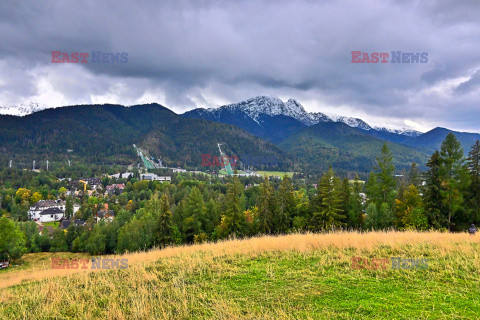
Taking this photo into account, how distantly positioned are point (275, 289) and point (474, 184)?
1228 inches

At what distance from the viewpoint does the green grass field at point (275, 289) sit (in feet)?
15.4

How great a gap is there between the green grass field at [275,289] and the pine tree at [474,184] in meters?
22.7

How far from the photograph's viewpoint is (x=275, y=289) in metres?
5.78

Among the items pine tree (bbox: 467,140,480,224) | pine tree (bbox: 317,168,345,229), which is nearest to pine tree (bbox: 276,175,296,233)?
pine tree (bbox: 317,168,345,229)

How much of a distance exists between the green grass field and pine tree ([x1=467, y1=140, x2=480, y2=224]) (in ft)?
74.6

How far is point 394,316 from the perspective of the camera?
14.2 feet

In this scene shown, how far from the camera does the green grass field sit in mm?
4699

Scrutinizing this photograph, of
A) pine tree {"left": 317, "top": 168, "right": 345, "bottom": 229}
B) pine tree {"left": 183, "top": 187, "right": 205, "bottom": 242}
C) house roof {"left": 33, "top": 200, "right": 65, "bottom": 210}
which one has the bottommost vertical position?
house roof {"left": 33, "top": 200, "right": 65, "bottom": 210}

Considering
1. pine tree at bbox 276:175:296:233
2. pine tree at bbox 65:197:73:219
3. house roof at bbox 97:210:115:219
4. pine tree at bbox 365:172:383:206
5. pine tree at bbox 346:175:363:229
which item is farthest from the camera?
A: pine tree at bbox 65:197:73:219

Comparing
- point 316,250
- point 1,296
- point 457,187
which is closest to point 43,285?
point 1,296

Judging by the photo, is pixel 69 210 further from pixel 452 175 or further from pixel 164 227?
pixel 452 175

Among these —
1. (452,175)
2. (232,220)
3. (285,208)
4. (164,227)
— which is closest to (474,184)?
(452,175)

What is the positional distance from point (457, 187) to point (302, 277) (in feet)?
92.5

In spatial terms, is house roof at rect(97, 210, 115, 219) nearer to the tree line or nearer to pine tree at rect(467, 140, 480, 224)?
the tree line
